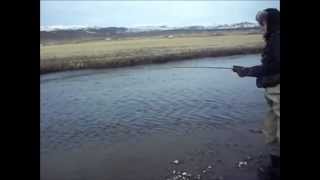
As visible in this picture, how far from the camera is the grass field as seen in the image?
4672 millimetres

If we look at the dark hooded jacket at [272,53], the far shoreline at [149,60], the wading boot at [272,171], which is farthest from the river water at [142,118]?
the dark hooded jacket at [272,53]

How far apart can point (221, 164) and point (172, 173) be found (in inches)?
12.4

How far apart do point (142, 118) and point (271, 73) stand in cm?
175

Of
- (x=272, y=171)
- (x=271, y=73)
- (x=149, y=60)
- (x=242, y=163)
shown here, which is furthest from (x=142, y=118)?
(x=149, y=60)

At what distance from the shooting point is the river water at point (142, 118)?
8.34ft

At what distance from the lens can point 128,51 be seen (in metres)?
5.11

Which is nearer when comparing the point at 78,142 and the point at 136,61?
Result: the point at 78,142

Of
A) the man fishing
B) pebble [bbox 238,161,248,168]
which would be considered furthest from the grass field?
the man fishing

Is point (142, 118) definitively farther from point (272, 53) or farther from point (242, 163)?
point (272, 53)

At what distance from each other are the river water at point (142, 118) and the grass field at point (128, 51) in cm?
14

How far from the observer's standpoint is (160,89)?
421 cm

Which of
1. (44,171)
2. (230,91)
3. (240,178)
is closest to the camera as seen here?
(240,178)
